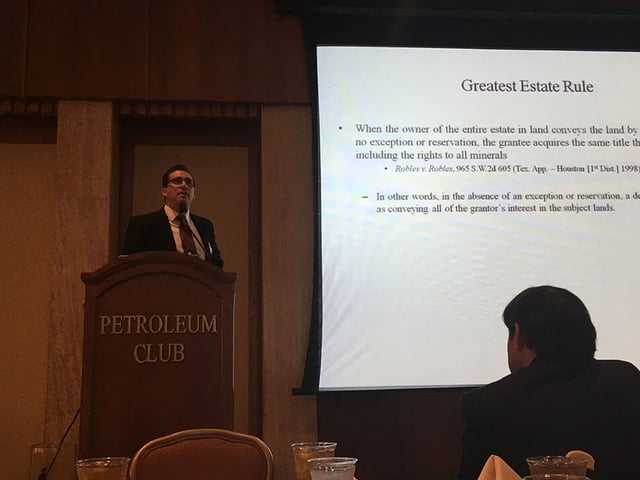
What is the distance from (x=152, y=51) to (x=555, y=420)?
322 centimetres

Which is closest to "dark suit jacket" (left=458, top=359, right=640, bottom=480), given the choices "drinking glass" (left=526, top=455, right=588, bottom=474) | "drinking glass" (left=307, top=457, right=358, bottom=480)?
"drinking glass" (left=526, top=455, right=588, bottom=474)

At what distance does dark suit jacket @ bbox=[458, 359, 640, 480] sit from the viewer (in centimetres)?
184

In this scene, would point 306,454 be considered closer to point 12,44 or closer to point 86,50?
point 86,50

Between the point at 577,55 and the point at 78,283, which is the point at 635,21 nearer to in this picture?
the point at 577,55

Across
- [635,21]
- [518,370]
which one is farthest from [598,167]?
[518,370]

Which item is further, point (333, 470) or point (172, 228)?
point (172, 228)

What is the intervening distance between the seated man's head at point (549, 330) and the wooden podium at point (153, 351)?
100 cm

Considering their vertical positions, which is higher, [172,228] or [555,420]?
[172,228]

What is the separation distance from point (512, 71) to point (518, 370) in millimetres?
2543

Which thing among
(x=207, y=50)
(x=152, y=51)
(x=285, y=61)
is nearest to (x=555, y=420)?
(x=285, y=61)

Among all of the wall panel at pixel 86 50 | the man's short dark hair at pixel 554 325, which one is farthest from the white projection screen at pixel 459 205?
the man's short dark hair at pixel 554 325

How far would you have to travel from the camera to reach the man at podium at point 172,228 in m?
3.34

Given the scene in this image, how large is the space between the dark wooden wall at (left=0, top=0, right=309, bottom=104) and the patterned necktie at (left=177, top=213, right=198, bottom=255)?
3.26 feet

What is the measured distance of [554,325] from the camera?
2.08 meters
